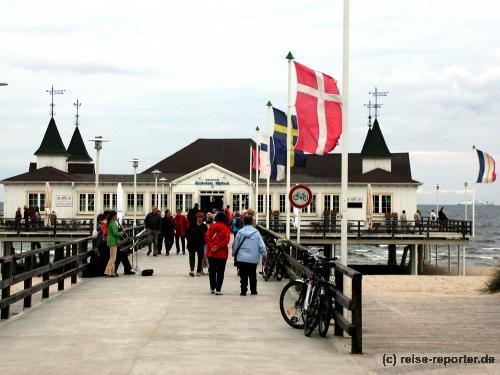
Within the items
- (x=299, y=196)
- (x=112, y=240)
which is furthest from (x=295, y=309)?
(x=112, y=240)

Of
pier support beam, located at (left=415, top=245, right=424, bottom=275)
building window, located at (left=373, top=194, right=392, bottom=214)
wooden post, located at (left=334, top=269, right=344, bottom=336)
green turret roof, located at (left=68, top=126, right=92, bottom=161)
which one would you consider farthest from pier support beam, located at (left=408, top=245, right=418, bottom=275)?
green turret roof, located at (left=68, top=126, right=92, bottom=161)

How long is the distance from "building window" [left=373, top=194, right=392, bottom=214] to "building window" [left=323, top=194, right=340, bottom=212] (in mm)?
2499

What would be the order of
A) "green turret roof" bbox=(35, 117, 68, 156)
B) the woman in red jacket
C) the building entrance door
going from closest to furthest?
1. the woman in red jacket
2. the building entrance door
3. "green turret roof" bbox=(35, 117, 68, 156)

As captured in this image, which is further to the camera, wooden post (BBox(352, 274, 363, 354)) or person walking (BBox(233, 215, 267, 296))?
person walking (BBox(233, 215, 267, 296))

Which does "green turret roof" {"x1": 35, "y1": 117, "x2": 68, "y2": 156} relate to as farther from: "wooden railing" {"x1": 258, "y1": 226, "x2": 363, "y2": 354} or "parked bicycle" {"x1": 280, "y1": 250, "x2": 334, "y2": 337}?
"wooden railing" {"x1": 258, "y1": 226, "x2": 363, "y2": 354}

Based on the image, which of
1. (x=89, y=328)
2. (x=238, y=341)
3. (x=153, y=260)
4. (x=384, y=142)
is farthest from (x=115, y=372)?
(x=384, y=142)

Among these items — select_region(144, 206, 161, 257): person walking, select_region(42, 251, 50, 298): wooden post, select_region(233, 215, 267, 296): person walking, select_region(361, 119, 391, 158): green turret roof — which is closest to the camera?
select_region(42, 251, 50, 298): wooden post

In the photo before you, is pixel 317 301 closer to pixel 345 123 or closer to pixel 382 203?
pixel 345 123

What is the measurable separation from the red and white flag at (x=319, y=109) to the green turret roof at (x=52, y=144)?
4888cm

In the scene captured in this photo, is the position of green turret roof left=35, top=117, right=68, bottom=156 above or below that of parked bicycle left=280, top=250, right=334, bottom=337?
above

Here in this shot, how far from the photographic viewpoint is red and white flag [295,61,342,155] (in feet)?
50.7

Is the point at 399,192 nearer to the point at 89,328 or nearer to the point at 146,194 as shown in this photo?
the point at 146,194

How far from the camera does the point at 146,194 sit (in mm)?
55125

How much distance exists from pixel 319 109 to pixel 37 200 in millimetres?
42543
